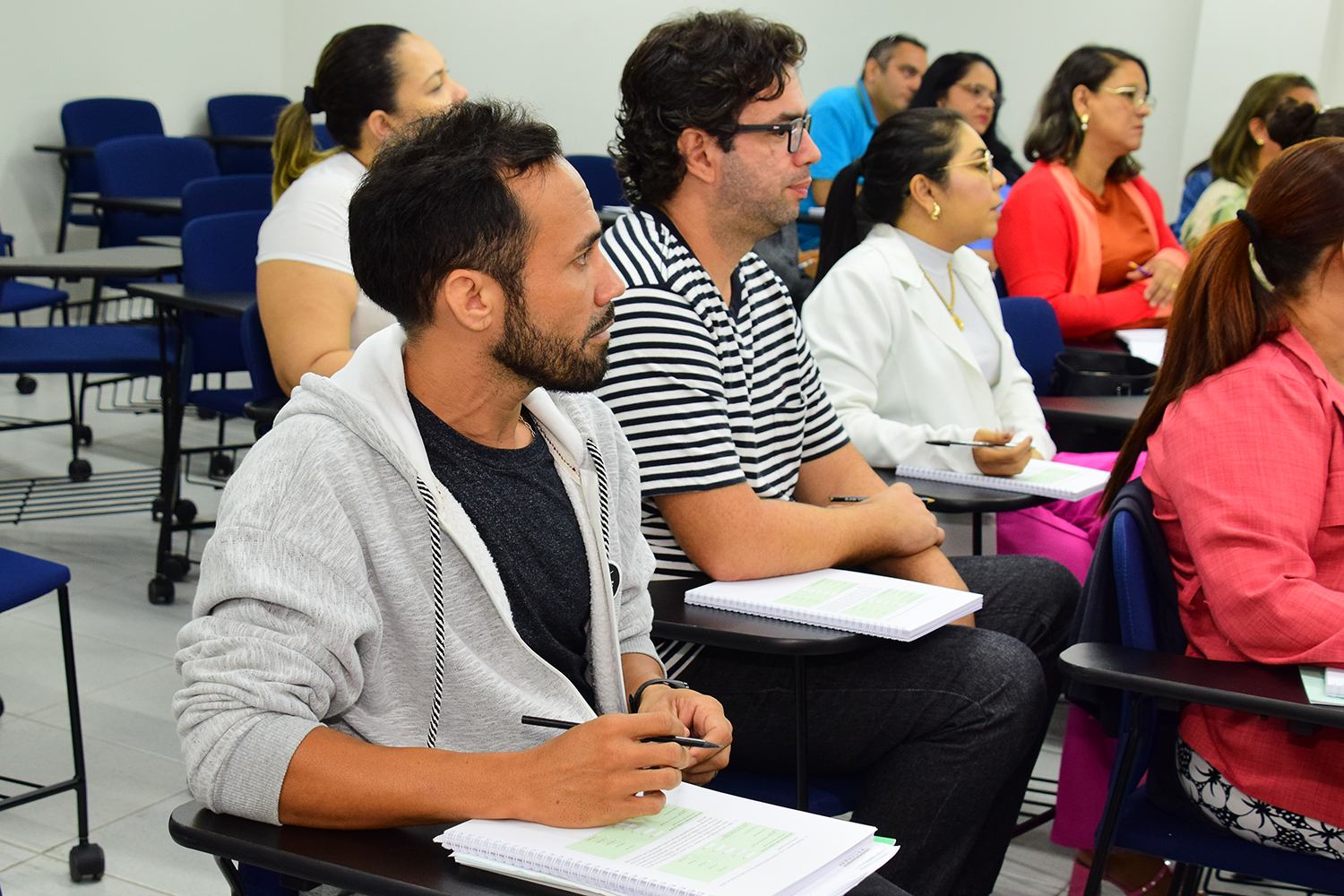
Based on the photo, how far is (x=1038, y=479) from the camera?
2.29m

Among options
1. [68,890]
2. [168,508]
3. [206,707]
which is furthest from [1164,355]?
[168,508]

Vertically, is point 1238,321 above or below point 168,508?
above

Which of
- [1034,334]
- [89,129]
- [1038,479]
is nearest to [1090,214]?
[1034,334]

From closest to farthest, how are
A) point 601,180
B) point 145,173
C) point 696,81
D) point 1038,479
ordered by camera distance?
1. point 696,81
2. point 1038,479
3. point 145,173
4. point 601,180

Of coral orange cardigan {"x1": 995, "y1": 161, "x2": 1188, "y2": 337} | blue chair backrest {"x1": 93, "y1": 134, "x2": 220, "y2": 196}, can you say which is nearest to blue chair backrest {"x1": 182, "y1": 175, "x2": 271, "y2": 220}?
blue chair backrest {"x1": 93, "y1": 134, "x2": 220, "y2": 196}

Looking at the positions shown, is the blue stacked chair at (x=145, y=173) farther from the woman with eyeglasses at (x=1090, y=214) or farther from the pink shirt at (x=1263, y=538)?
the pink shirt at (x=1263, y=538)

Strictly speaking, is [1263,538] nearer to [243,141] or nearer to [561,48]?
[243,141]

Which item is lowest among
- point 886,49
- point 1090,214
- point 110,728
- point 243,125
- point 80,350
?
point 110,728

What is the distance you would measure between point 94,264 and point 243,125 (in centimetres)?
457

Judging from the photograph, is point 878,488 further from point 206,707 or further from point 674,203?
point 206,707

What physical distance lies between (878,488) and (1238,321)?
2.11 feet

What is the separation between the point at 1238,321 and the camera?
1670 millimetres

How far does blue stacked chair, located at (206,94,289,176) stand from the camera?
308 inches

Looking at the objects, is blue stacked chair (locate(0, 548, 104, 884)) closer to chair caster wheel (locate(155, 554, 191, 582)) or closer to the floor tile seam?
the floor tile seam
